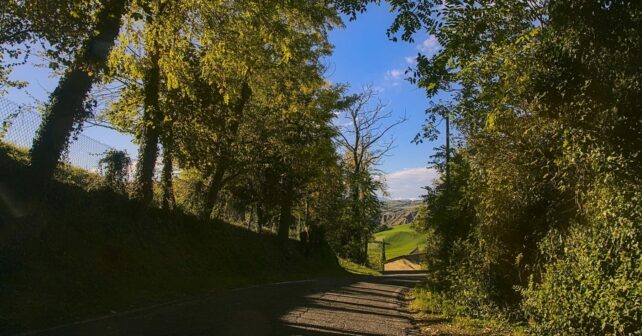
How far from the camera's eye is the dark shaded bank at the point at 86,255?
30.0 ft

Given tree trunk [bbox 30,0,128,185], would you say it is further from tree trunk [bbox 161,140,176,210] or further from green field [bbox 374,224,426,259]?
green field [bbox 374,224,426,259]

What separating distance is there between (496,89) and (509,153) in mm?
3585

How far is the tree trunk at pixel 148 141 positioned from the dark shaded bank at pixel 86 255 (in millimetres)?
565

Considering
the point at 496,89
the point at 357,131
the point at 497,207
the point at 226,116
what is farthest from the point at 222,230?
the point at 357,131

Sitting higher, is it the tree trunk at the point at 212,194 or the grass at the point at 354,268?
the tree trunk at the point at 212,194

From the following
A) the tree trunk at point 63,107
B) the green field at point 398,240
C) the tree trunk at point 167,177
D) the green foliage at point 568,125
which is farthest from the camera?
the green field at point 398,240

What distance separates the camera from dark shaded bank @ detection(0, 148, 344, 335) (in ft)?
30.0

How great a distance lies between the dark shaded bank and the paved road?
77 cm

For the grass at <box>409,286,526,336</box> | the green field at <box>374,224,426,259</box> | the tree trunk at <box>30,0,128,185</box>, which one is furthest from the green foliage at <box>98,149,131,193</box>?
the green field at <box>374,224,426,259</box>

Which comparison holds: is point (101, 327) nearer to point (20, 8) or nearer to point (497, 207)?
point (20, 8)

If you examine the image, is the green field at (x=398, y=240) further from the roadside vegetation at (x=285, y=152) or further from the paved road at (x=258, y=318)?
the paved road at (x=258, y=318)

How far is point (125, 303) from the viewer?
1095 cm

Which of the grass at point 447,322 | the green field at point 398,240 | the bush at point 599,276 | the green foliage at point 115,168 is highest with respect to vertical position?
the green field at point 398,240

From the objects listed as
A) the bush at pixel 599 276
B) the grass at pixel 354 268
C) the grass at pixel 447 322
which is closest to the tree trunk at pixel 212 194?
the grass at pixel 447 322
